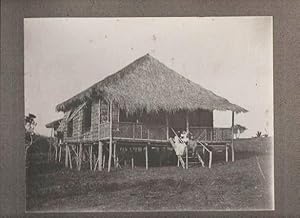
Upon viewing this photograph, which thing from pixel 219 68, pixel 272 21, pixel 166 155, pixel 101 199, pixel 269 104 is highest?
pixel 272 21

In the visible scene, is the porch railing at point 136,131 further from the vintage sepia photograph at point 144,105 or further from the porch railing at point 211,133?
the porch railing at point 211,133

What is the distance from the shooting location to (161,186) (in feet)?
7.02

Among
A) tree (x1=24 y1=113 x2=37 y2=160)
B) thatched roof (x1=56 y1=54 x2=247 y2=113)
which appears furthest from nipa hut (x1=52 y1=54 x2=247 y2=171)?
tree (x1=24 y1=113 x2=37 y2=160)

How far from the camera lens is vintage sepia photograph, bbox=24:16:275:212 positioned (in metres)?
2.12

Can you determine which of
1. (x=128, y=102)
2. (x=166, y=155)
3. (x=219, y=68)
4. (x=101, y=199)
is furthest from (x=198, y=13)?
(x=101, y=199)

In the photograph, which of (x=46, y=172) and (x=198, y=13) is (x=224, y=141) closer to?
(x=198, y=13)

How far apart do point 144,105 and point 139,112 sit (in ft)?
0.13

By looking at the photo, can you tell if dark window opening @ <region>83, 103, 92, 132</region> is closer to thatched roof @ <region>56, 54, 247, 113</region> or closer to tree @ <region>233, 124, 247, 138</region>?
thatched roof @ <region>56, 54, 247, 113</region>

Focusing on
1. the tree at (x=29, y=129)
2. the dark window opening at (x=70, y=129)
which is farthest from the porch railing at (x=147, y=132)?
the tree at (x=29, y=129)

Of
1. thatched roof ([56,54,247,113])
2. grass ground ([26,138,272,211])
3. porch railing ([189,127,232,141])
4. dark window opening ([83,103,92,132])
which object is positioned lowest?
grass ground ([26,138,272,211])

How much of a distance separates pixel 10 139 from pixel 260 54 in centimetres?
114

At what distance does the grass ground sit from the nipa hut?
7cm

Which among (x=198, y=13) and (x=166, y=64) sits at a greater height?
(x=198, y=13)

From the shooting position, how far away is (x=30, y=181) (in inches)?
83.0
